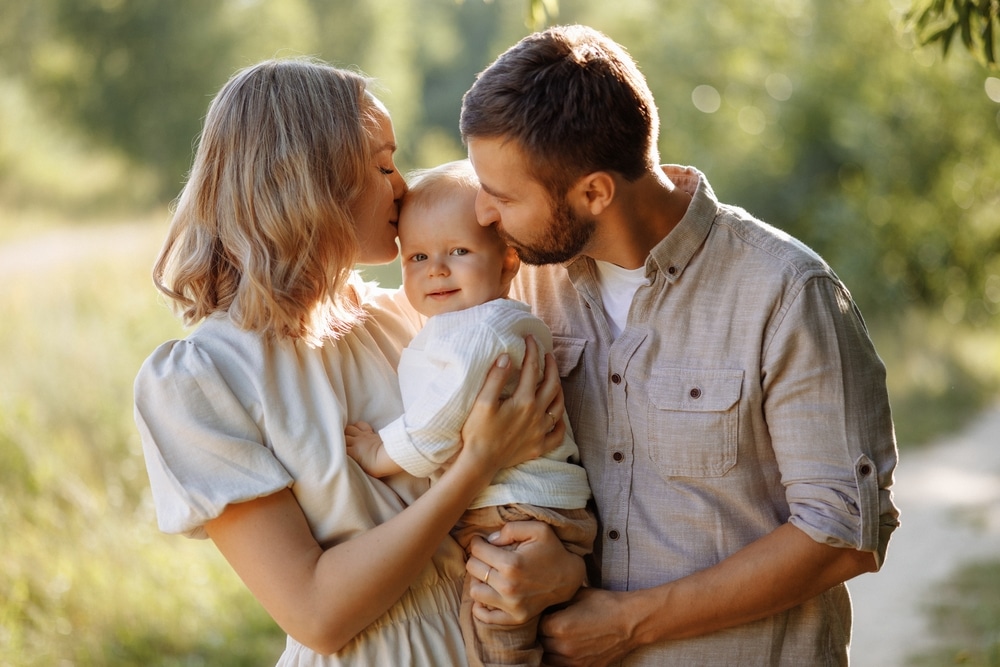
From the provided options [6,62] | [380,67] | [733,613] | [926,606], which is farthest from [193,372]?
[380,67]

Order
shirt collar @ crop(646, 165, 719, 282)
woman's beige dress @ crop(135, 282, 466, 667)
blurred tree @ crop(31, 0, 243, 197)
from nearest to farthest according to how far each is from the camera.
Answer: woman's beige dress @ crop(135, 282, 466, 667), shirt collar @ crop(646, 165, 719, 282), blurred tree @ crop(31, 0, 243, 197)

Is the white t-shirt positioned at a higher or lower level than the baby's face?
lower

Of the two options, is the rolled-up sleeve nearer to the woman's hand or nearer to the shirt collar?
the shirt collar

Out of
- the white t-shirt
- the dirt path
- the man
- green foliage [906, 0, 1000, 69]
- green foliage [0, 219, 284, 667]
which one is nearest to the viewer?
the man

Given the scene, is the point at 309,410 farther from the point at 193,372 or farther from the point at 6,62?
the point at 6,62

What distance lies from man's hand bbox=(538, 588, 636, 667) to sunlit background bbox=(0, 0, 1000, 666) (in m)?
1.37

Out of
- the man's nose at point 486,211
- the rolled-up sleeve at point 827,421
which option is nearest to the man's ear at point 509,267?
the man's nose at point 486,211

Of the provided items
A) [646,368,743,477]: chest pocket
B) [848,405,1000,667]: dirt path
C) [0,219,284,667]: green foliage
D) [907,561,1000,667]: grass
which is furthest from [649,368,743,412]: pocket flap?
[848,405,1000,667]: dirt path

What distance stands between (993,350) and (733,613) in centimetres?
Result: 1063

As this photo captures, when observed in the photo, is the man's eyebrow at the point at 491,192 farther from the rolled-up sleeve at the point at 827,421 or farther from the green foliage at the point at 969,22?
the green foliage at the point at 969,22

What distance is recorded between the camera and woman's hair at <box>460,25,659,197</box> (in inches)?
92.9

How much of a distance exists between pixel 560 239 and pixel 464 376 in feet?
1.47

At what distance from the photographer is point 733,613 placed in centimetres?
221

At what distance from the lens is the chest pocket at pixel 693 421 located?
2215 mm
